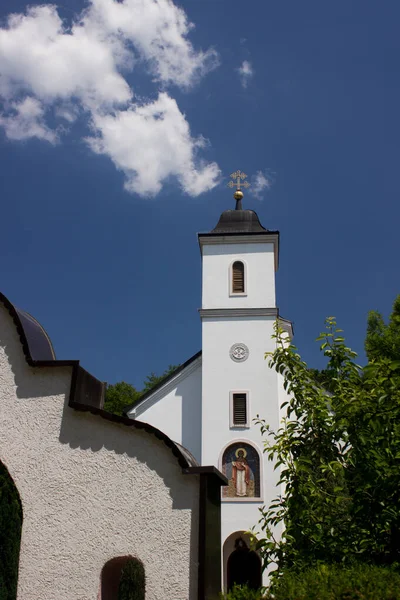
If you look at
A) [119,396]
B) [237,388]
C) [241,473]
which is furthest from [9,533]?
[119,396]

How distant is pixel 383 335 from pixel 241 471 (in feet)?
29.6

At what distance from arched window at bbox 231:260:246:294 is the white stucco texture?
14668 mm

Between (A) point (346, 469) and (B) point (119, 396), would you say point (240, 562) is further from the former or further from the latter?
(B) point (119, 396)

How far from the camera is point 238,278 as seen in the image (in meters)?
21.0

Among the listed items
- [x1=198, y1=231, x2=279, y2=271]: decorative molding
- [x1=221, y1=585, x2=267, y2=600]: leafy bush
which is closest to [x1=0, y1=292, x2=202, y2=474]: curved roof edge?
[x1=221, y1=585, x2=267, y2=600]: leafy bush

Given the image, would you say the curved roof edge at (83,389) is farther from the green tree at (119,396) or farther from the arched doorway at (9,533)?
the green tree at (119,396)

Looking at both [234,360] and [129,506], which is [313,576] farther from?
[234,360]

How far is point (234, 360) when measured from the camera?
19688 mm

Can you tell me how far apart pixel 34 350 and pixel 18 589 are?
2504mm

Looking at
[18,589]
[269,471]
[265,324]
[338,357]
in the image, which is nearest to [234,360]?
[265,324]

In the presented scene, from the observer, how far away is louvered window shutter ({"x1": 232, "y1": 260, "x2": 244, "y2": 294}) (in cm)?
2083

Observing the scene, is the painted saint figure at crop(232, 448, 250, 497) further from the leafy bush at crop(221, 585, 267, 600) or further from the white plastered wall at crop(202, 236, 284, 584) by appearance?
the leafy bush at crop(221, 585, 267, 600)

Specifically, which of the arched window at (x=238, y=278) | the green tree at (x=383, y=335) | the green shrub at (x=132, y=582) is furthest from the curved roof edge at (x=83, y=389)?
the arched window at (x=238, y=278)

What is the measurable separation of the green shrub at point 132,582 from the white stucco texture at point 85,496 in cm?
8
